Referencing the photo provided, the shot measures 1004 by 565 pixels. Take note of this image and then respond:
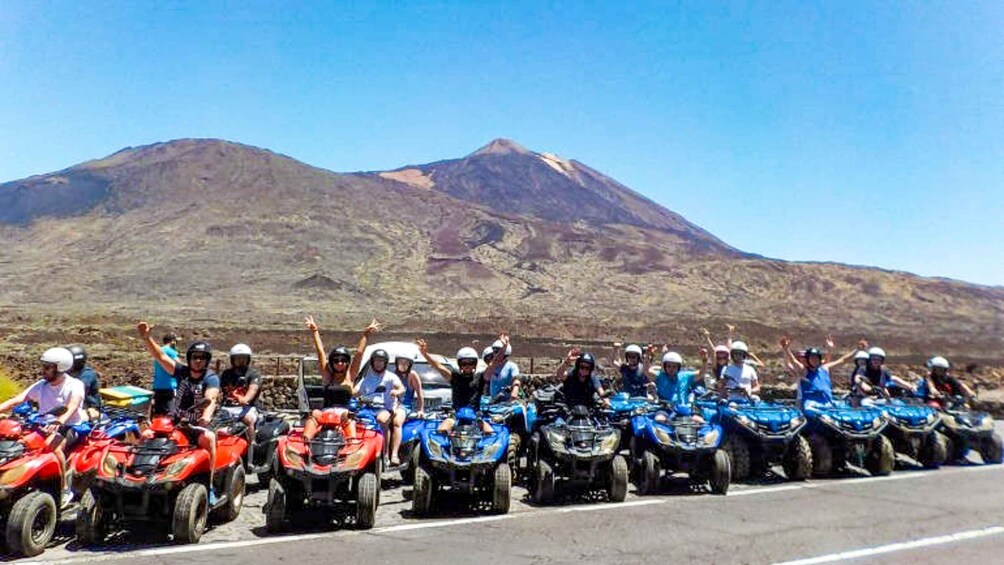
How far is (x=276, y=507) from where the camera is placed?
8.39 meters

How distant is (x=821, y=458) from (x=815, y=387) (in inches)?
48.4

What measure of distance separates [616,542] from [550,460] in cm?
209

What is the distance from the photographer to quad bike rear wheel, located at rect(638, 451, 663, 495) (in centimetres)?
1077

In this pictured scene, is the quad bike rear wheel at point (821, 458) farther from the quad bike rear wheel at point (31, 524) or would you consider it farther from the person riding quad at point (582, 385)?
the quad bike rear wheel at point (31, 524)

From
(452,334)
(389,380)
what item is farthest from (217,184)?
(389,380)

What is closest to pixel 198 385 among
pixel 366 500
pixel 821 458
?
pixel 366 500

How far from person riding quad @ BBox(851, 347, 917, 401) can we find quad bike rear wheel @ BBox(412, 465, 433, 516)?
8.54 metres

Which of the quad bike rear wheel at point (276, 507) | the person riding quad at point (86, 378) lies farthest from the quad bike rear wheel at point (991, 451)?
the person riding quad at point (86, 378)

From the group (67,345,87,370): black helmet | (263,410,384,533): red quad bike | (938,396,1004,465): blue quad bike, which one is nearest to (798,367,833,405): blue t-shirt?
(938,396,1004,465): blue quad bike

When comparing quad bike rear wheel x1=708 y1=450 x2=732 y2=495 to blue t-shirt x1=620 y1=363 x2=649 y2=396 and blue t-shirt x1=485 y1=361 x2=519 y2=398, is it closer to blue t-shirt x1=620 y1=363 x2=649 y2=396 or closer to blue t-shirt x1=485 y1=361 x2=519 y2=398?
blue t-shirt x1=620 y1=363 x2=649 y2=396

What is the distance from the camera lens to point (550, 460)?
1023cm

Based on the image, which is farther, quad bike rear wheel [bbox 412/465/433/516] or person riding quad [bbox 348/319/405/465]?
person riding quad [bbox 348/319/405/465]

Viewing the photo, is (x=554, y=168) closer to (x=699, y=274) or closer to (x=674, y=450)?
(x=699, y=274)

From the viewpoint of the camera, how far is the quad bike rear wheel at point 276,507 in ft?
27.5
